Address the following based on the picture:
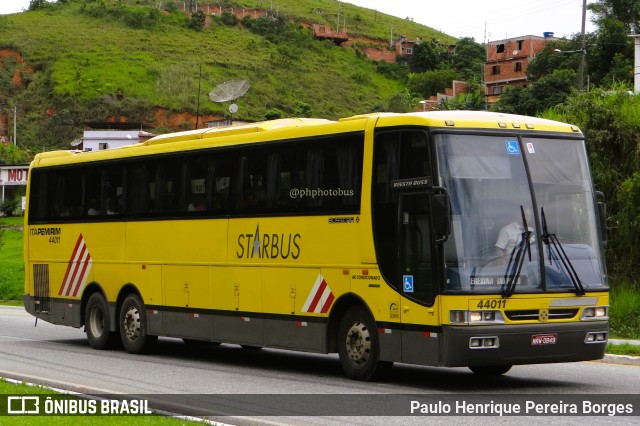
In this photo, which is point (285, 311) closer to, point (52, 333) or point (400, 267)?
point (400, 267)

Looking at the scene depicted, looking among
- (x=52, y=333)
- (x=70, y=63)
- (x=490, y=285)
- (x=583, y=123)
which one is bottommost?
(x=52, y=333)

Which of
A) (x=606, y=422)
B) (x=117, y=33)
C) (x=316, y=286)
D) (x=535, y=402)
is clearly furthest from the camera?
(x=117, y=33)

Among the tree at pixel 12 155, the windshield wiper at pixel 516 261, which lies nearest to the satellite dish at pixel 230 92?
the tree at pixel 12 155

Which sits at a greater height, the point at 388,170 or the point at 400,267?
the point at 388,170

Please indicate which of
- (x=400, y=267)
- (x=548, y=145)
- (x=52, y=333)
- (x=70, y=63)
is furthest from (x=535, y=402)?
(x=70, y=63)

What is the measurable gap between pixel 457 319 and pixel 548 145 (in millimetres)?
2762

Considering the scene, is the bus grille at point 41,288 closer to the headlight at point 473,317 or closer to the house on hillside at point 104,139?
the headlight at point 473,317

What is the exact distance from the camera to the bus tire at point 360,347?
15.1m

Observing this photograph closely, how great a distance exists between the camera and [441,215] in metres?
13.8

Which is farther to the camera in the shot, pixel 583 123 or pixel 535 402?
pixel 583 123

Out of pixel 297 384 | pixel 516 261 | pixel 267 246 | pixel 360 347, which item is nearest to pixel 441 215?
pixel 516 261

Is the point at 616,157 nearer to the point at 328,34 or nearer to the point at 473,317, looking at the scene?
the point at 473,317

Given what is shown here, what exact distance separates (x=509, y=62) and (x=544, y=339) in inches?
4036

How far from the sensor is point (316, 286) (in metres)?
16.4
